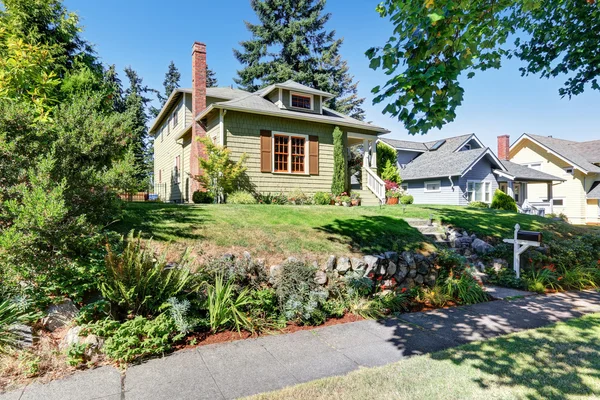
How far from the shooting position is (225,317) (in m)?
4.26

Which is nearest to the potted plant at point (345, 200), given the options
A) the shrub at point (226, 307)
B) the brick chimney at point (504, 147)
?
the shrub at point (226, 307)

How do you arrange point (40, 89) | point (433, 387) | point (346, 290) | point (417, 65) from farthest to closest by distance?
point (40, 89), point (346, 290), point (417, 65), point (433, 387)

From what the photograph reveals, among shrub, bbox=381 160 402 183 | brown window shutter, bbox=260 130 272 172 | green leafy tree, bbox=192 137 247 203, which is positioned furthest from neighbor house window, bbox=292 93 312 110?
shrub, bbox=381 160 402 183

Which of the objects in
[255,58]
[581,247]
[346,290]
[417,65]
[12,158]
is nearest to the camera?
[12,158]

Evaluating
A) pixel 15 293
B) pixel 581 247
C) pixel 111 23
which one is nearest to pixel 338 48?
pixel 111 23

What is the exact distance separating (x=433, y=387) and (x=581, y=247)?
27.8ft

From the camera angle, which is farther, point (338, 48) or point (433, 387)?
point (338, 48)

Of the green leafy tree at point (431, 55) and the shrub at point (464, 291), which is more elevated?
the green leafy tree at point (431, 55)

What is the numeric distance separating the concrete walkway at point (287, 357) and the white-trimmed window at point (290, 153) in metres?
9.59

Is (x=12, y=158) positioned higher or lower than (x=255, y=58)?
lower

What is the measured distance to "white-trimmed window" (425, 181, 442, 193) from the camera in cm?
2233

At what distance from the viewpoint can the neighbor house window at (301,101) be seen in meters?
15.0

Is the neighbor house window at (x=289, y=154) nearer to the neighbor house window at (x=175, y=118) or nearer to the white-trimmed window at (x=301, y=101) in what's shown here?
the white-trimmed window at (x=301, y=101)

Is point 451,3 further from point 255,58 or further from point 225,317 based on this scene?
point 255,58
